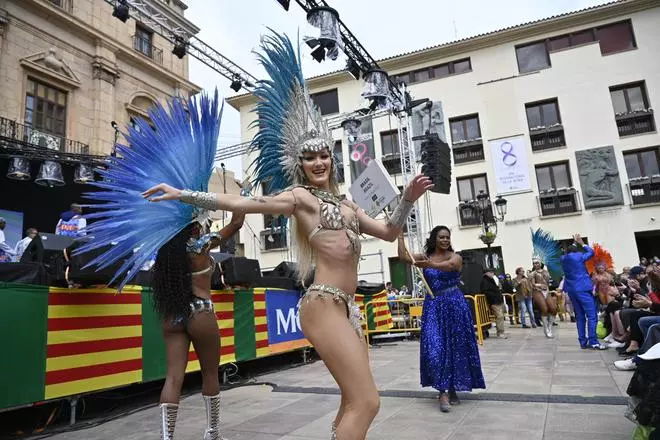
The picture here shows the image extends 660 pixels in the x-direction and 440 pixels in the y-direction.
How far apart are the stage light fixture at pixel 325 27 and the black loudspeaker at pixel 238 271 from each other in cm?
555

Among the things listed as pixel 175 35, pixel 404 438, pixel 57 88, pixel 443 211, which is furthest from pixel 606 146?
pixel 57 88

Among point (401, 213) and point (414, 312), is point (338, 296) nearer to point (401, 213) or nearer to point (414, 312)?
point (401, 213)

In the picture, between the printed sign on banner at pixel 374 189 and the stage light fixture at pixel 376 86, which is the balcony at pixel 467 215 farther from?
the printed sign on banner at pixel 374 189

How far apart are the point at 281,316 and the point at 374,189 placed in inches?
165

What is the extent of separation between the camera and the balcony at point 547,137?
64.9ft

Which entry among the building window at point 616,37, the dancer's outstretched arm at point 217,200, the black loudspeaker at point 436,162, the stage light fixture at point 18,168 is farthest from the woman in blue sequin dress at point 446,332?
the building window at point 616,37

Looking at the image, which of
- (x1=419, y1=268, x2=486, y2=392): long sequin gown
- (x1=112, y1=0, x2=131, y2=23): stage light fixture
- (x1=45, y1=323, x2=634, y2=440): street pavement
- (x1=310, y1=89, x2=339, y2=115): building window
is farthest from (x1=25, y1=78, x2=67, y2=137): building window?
(x1=419, y1=268, x2=486, y2=392): long sequin gown

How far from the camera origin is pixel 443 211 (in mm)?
20859

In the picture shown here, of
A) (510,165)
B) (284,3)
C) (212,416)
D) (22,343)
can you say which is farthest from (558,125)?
(22,343)

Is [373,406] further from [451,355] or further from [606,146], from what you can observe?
[606,146]

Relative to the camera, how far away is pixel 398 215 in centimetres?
256

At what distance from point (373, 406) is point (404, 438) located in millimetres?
1630

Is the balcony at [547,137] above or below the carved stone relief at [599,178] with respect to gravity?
above

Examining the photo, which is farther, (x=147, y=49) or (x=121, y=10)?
(x=147, y=49)
